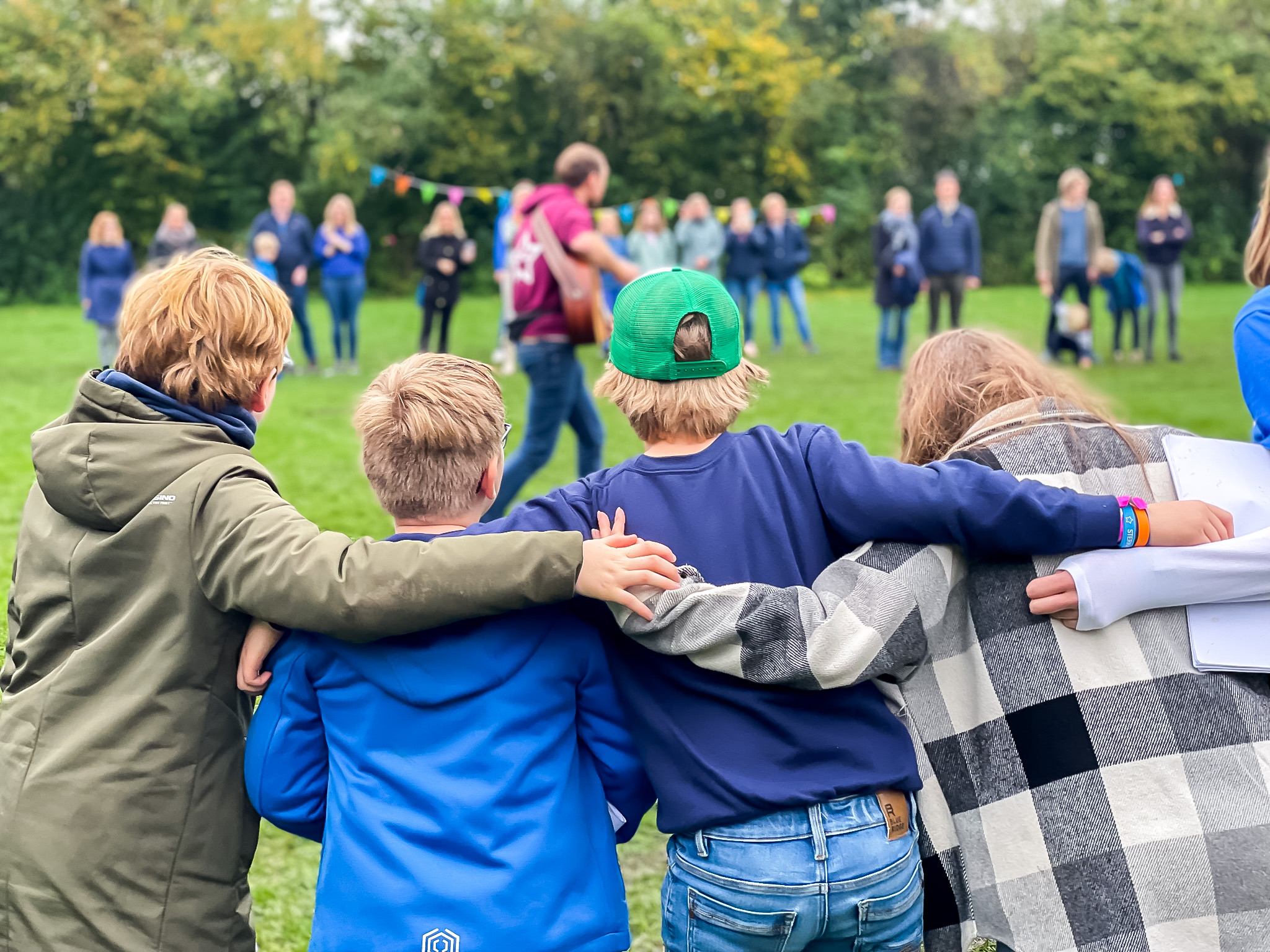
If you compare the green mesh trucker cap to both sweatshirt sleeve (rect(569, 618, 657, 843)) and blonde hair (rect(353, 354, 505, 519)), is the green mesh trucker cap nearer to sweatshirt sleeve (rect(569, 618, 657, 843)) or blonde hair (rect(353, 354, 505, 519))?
blonde hair (rect(353, 354, 505, 519))

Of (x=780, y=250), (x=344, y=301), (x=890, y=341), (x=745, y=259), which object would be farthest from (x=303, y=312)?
(x=890, y=341)

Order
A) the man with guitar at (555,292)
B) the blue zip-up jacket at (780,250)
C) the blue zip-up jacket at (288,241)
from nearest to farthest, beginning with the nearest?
the man with guitar at (555,292) < the blue zip-up jacket at (288,241) < the blue zip-up jacket at (780,250)

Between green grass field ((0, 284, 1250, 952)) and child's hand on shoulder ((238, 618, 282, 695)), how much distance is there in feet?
3.99

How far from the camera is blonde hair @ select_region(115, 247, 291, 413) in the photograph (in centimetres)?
210

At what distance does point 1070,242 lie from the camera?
1327 cm

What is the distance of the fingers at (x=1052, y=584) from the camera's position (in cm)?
211

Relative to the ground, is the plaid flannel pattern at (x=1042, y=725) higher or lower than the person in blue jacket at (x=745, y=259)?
lower

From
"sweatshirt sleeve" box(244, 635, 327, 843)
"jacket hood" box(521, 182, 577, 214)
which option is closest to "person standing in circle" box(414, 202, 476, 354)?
"jacket hood" box(521, 182, 577, 214)

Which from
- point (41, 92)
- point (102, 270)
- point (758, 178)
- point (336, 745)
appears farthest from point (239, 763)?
point (758, 178)

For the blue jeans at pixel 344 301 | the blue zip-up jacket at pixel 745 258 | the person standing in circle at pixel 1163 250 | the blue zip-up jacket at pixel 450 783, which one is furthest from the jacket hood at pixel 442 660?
the blue zip-up jacket at pixel 745 258

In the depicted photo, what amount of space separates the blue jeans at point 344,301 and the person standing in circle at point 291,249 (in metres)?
0.33

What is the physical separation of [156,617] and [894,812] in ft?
4.14

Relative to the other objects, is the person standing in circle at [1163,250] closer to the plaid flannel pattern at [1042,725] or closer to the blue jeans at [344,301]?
the blue jeans at [344,301]

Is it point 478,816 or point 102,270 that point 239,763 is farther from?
point 102,270
